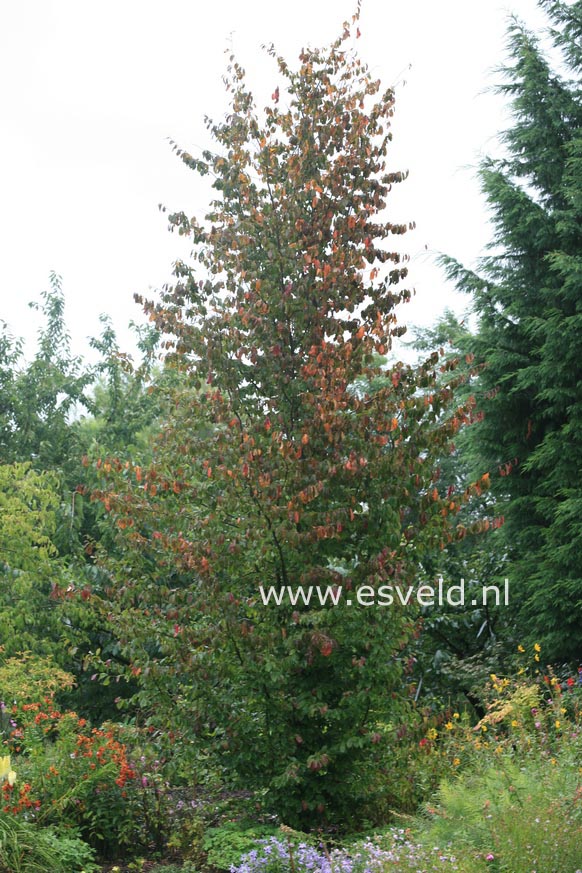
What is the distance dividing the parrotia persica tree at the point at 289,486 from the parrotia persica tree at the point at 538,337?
13.3ft

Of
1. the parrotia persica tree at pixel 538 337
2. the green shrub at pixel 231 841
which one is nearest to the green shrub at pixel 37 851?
the green shrub at pixel 231 841

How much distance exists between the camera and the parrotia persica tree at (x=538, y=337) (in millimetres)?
10039

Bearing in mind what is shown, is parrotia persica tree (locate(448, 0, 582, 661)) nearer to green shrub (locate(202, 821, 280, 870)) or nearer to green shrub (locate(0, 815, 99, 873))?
green shrub (locate(202, 821, 280, 870))

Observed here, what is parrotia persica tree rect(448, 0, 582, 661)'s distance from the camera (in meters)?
10.0

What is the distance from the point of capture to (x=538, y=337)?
11.0 metres

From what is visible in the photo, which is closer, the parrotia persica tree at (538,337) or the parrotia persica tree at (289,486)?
the parrotia persica tree at (289,486)

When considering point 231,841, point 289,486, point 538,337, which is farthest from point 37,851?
point 538,337

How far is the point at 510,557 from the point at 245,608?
19.1 ft

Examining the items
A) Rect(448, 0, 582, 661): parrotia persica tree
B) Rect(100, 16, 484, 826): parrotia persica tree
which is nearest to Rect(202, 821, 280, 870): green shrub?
Rect(100, 16, 484, 826): parrotia persica tree

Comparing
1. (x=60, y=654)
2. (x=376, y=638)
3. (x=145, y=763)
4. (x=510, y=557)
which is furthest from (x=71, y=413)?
(x=376, y=638)

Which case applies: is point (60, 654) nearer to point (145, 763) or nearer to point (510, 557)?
point (145, 763)

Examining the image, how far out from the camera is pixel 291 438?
6.23 metres

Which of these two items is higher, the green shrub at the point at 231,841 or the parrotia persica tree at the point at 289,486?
the parrotia persica tree at the point at 289,486

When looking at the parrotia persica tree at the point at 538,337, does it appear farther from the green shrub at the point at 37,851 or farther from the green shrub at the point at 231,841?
the green shrub at the point at 37,851
